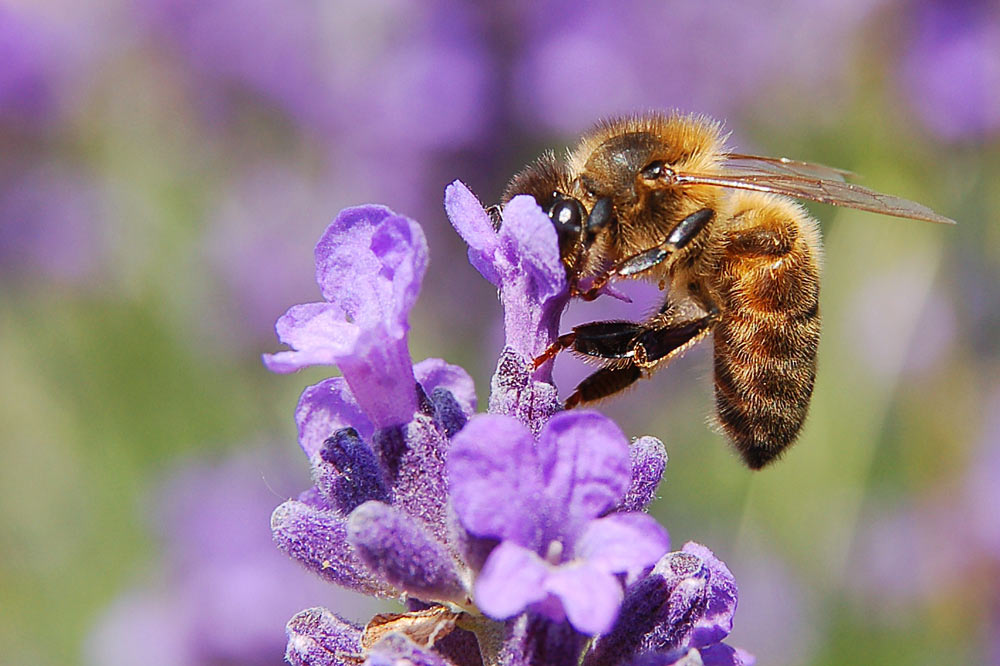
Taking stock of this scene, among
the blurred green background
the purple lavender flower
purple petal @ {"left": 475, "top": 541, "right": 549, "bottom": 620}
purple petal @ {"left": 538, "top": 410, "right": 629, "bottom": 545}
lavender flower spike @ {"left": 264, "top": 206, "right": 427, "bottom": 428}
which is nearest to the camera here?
purple petal @ {"left": 475, "top": 541, "right": 549, "bottom": 620}

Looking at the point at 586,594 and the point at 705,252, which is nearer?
the point at 586,594

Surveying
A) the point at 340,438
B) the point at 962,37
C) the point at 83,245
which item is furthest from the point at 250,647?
the point at 962,37

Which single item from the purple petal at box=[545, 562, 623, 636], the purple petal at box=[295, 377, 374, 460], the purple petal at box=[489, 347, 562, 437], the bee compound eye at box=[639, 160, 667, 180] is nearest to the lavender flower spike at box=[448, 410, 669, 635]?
the purple petal at box=[545, 562, 623, 636]

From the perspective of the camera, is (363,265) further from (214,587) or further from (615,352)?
(214,587)

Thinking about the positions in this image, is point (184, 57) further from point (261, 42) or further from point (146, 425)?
point (146, 425)

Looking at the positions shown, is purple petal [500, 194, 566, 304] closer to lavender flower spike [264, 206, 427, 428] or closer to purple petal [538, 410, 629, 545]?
lavender flower spike [264, 206, 427, 428]

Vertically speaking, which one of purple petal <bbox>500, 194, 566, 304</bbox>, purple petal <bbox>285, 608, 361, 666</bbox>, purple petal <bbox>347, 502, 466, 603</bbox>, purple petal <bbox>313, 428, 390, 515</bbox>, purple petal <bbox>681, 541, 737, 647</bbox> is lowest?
purple petal <bbox>681, 541, 737, 647</bbox>

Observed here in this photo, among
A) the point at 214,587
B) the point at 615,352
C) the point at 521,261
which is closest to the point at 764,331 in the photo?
the point at 615,352
